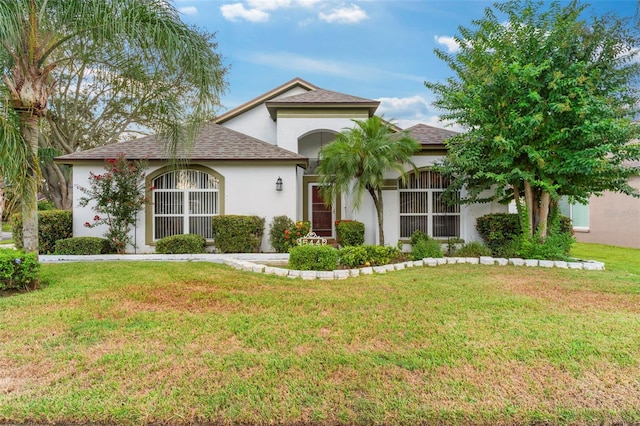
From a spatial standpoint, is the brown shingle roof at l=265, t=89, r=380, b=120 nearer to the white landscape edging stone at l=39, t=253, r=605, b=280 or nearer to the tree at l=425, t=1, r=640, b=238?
the tree at l=425, t=1, r=640, b=238

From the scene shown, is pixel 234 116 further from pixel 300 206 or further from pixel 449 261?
pixel 449 261

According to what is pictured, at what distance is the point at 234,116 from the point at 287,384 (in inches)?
603

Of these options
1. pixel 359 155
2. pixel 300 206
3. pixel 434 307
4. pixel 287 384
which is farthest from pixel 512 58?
pixel 287 384

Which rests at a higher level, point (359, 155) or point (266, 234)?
point (359, 155)

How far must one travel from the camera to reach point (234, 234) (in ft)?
34.4

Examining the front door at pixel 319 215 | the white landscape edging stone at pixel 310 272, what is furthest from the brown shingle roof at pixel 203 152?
the white landscape edging stone at pixel 310 272

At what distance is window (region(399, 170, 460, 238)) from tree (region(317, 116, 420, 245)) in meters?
1.64

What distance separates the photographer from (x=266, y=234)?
1141 cm

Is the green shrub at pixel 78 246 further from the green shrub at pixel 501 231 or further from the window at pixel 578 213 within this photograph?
the window at pixel 578 213

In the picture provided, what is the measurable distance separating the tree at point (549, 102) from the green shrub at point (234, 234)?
6.92m

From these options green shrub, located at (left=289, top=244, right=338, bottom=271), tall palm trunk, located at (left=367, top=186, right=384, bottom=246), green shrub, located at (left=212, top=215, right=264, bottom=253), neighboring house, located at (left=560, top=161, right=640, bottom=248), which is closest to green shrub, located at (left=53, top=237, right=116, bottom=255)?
green shrub, located at (left=212, top=215, right=264, bottom=253)

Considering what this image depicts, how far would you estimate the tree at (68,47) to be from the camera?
19.6 feet

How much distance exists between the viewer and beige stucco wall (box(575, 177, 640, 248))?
13.7 meters

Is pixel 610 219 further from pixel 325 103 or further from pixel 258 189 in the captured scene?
pixel 258 189
